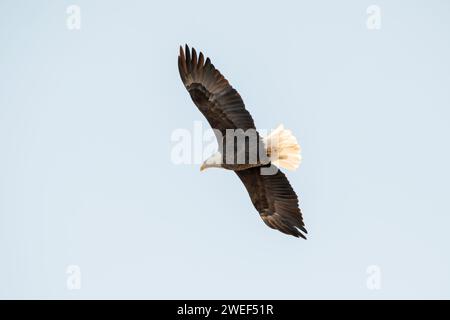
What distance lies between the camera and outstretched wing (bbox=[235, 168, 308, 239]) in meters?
9.77

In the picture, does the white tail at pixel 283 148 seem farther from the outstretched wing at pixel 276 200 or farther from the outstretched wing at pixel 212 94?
the outstretched wing at pixel 212 94

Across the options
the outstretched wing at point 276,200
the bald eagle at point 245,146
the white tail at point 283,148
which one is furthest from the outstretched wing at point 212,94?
the outstretched wing at point 276,200

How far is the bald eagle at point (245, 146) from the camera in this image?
9.19 meters

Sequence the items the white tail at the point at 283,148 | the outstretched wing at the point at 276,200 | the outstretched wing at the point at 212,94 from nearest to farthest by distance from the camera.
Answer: the outstretched wing at the point at 212,94, the white tail at the point at 283,148, the outstretched wing at the point at 276,200

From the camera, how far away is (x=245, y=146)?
9.33 metres

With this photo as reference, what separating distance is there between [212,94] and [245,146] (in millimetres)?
876

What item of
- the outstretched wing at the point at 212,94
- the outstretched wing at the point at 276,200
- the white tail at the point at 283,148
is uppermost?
the outstretched wing at the point at 212,94

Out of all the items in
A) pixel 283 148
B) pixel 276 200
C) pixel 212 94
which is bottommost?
pixel 276 200

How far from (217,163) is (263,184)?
0.91 metres

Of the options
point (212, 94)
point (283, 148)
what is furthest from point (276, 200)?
point (212, 94)

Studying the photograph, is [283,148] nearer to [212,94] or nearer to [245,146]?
[245,146]

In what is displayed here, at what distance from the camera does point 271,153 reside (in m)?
9.66
